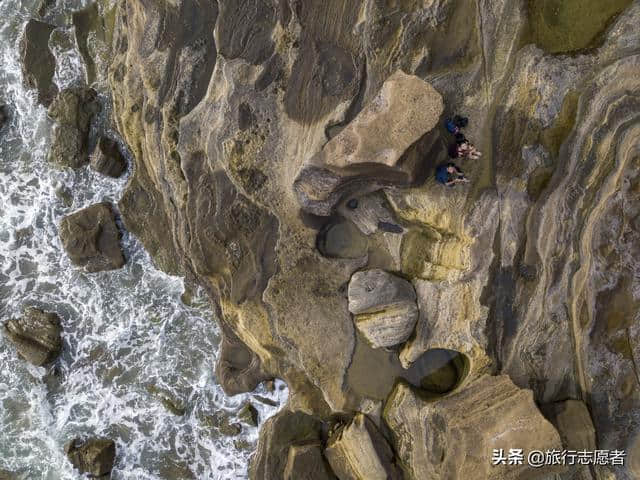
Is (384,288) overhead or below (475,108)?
below

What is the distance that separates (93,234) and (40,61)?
4168mm

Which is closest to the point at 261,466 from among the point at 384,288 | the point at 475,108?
the point at 384,288

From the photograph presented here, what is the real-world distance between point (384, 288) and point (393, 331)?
79cm

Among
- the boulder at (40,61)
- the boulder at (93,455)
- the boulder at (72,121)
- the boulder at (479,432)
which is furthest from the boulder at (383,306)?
the boulder at (40,61)

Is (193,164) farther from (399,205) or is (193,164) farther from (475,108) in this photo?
(475,108)

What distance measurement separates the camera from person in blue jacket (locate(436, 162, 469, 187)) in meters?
6.64

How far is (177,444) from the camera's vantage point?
350 inches

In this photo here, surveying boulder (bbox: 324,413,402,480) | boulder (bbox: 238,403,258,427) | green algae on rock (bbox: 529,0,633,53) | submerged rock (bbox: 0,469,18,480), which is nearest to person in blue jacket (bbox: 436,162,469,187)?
green algae on rock (bbox: 529,0,633,53)

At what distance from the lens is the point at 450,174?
6.66 meters

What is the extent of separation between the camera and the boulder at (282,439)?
8062 millimetres

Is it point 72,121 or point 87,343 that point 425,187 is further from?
point 87,343

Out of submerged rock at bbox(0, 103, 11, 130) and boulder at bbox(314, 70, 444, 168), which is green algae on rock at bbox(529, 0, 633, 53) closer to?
boulder at bbox(314, 70, 444, 168)

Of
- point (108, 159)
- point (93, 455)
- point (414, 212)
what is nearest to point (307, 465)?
point (93, 455)

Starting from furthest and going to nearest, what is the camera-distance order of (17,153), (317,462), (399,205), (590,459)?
(17,153) < (317,462) < (399,205) < (590,459)
